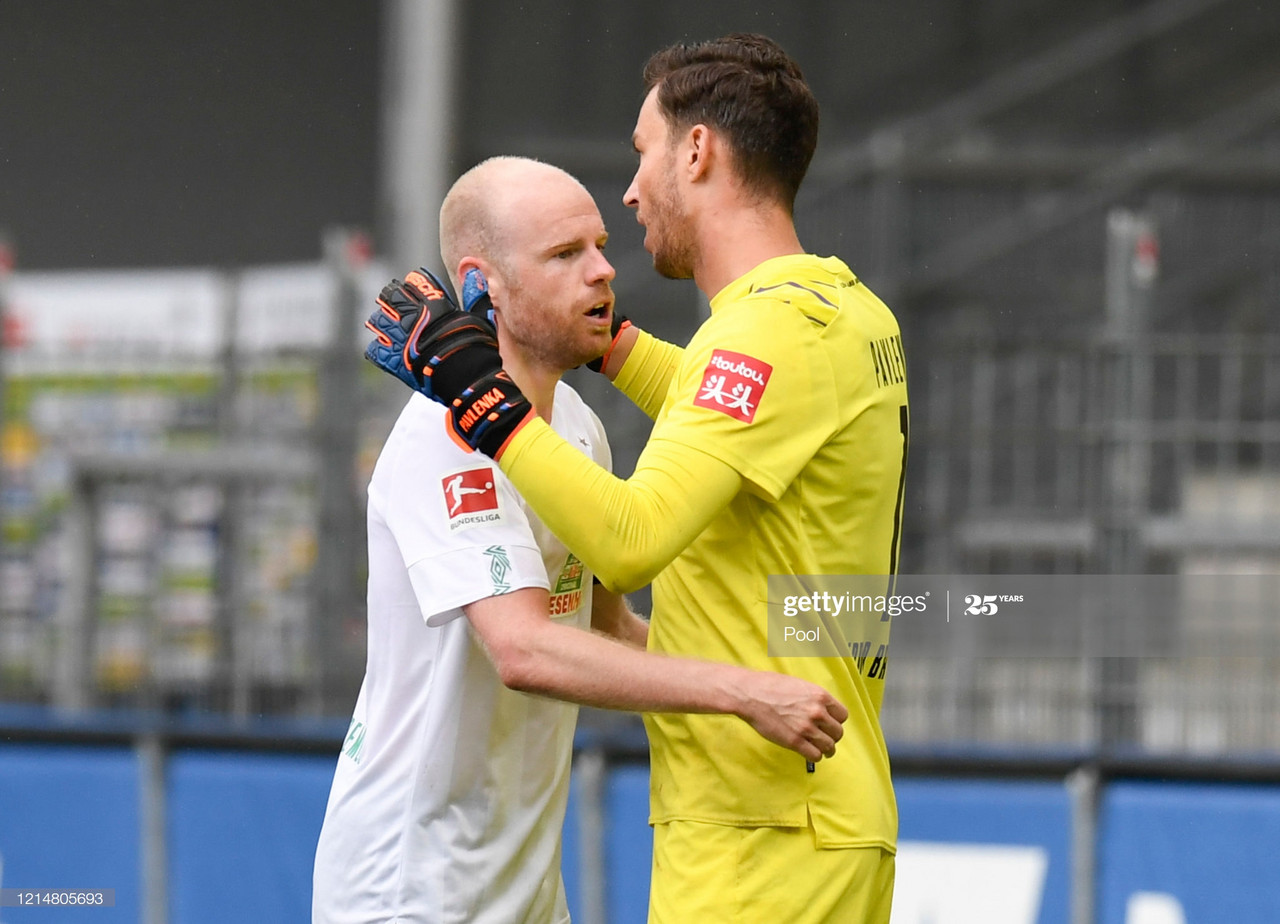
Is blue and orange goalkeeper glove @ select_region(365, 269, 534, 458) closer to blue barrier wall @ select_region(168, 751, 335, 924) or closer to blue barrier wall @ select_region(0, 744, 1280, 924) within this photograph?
blue barrier wall @ select_region(0, 744, 1280, 924)

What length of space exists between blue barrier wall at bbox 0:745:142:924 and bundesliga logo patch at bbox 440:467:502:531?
2774mm

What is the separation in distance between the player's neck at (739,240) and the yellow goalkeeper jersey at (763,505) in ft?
0.20

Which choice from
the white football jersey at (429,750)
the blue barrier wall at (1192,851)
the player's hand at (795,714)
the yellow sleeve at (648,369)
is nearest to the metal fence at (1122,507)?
the blue barrier wall at (1192,851)

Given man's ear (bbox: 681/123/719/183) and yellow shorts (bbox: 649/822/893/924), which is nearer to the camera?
yellow shorts (bbox: 649/822/893/924)

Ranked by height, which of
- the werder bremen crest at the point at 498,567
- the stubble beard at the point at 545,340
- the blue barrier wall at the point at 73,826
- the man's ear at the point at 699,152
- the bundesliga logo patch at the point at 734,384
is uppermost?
the man's ear at the point at 699,152

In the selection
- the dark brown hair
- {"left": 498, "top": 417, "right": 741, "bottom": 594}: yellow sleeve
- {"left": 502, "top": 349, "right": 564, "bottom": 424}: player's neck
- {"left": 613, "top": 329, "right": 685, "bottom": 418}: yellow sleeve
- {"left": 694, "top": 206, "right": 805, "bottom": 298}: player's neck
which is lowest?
{"left": 498, "top": 417, "right": 741, "bottom": 594}: yellow sleeve

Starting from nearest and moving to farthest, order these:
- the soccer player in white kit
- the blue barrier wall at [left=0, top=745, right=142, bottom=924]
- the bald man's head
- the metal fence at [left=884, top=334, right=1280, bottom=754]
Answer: the soccer player in white kit → the bald man's head → the blue barrier wall at [left=0, top=745, right=142, bottom=924] → the metal fence at [left=884, top=334, right=1280, bottom=754]

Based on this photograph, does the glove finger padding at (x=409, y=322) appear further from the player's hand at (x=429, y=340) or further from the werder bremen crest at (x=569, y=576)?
the werder bremen crest at (x=569, y=576)

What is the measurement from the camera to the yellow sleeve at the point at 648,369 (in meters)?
3.06

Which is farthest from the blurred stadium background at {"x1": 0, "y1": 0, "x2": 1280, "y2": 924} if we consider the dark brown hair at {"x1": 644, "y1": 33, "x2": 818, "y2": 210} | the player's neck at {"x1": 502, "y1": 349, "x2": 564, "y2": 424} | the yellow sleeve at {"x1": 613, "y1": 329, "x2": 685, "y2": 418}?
the dark brown hair at {"x1": 644, "y1": 33, "x2": 818, "y2": 210}

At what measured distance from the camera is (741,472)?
234 cm

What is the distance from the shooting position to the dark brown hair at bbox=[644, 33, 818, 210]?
2.57m

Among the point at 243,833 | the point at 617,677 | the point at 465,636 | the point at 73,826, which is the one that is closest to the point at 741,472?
the point at 617,677

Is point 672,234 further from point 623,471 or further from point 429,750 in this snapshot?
point 623,471
